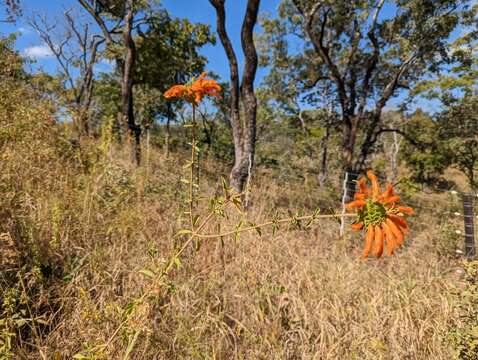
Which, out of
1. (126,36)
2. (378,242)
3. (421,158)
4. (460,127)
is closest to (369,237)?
(378,242)

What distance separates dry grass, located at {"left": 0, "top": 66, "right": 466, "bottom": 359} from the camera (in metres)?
1.31

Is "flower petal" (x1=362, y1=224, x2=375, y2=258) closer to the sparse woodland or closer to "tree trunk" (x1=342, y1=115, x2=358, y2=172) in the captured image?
the sparse woodland

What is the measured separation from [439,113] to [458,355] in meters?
10.2

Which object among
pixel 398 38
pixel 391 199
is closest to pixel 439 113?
pixel 398 38

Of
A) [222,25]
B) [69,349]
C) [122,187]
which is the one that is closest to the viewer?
[69,349]

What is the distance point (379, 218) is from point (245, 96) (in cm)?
438

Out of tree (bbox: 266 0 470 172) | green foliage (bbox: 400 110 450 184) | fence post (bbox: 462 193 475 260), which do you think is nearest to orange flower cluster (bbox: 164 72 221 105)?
fence post (bbox: 462 193 475 260)

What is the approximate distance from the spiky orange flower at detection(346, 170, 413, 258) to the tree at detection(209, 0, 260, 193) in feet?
12.1

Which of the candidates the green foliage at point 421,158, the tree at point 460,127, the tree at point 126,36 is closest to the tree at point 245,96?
the tree at point 126,36

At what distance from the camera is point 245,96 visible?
4875mm

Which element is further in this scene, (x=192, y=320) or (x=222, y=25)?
(x=222, y=25)

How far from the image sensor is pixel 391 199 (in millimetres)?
807

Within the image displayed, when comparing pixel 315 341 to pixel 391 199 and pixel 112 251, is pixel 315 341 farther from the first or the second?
pixel 112 251

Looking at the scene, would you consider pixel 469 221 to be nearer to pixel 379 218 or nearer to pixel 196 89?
pixel 379 218
